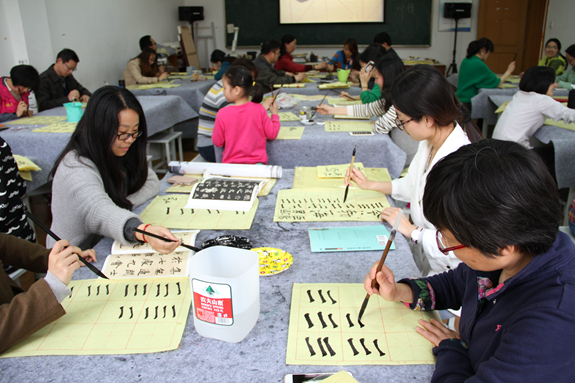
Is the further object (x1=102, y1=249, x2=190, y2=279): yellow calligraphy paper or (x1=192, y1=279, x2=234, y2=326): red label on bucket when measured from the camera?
(x1=102, y1=249, x2=190, y2=279): yellow calligraphy paper

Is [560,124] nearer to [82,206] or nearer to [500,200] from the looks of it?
[500,200]

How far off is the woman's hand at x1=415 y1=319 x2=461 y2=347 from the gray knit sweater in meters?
0.80

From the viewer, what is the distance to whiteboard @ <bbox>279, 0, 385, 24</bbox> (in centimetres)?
752

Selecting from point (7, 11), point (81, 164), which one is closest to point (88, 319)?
point (81, 164)

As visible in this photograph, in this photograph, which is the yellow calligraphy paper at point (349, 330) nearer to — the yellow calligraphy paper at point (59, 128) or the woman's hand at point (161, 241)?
the woman's hand at point (161, 241)

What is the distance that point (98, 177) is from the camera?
4.11ft

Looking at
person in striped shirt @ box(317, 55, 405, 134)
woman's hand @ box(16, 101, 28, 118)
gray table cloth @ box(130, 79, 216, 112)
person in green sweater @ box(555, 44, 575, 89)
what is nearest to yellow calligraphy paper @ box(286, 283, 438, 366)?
person in striped shirt @ box(317, 55, 405, 134)

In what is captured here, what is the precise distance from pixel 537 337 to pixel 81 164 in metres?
1.23

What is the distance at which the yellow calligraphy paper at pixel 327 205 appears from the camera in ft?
4.24

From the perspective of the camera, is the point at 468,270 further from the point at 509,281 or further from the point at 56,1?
the point at 56,1

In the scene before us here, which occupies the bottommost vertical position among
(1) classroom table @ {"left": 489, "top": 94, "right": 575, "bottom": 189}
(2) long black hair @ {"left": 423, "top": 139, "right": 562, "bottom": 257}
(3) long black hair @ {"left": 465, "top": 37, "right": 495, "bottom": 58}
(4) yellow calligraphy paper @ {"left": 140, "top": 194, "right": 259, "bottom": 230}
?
(1) classroom table @ {"left": 489, "top": 94, "right": 575, "bottom": 189}

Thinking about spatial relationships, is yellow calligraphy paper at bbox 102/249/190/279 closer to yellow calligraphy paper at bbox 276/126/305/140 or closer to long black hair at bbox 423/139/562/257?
long black hair at bbox 423/139/562/257

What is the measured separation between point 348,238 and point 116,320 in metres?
0.63

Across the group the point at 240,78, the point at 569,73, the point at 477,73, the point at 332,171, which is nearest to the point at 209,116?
the point at 240,78
